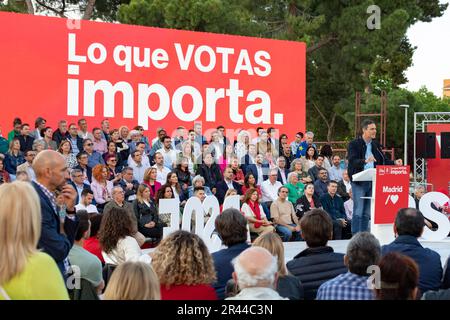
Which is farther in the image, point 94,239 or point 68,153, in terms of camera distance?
point 68,153

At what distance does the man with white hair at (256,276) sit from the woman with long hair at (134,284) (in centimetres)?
44

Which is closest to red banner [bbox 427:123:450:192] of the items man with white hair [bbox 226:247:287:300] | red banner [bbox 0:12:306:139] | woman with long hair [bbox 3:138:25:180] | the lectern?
red banner [bbox 0:12:306:139]

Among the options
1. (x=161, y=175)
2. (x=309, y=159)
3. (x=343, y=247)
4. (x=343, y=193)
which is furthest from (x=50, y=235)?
(x=309, y=159)

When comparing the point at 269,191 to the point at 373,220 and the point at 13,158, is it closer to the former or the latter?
the point at 373,220

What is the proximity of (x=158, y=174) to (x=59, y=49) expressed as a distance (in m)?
3.60

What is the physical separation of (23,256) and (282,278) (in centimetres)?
188

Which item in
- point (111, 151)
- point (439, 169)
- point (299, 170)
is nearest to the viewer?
point (111, 151)

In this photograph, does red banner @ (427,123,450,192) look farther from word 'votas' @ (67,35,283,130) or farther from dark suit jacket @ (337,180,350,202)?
dark suit jacket @ (337,180,350,202)

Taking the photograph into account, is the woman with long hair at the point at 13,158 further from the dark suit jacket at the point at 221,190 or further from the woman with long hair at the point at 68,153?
the dark suit jacket at the point at 221,190

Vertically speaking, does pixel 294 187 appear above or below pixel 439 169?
below

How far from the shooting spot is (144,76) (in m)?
14.7

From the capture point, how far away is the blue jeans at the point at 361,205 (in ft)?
28.9

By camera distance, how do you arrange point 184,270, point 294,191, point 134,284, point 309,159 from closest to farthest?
point 134,284 < point 184,270 < point 294,191 < point 309,159

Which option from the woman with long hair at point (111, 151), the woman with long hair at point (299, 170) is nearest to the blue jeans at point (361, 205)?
the woman with long hair at point (299, 170)
